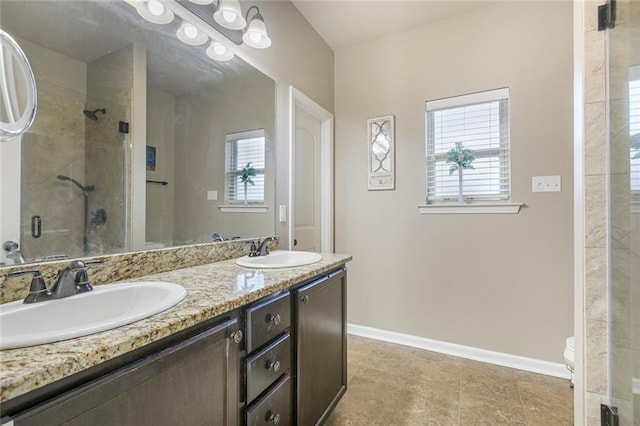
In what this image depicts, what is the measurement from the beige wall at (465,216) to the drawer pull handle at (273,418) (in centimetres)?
172

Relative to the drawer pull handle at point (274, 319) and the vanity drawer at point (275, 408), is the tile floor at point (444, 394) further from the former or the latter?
the drawer pull handle at point (274, 319)

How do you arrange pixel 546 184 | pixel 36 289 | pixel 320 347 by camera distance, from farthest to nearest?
pixel 546 184, pixel 320 347, pixel 36 289

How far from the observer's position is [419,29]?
8.13 feet

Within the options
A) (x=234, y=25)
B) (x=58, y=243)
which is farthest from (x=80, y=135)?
(x=234, y=25)

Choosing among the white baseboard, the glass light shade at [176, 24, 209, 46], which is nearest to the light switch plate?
the white baseboard

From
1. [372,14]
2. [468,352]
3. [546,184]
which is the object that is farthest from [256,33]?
[468,352]

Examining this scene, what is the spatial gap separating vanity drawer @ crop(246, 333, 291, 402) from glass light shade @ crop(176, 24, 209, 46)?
1497mm

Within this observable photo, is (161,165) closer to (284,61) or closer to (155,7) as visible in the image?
(155,7)

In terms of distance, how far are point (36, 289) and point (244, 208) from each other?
3.62ft

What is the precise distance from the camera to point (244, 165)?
5.97 feet

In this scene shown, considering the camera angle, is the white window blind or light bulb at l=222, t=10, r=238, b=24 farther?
light bulb at l=222, t=10, r=238, b=24

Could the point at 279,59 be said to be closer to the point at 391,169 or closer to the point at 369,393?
the point at 391,169

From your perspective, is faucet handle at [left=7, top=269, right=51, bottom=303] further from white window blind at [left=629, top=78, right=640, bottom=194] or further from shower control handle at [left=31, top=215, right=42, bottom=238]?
white window blind at [left=629, top=78, right=640, bottom=194]

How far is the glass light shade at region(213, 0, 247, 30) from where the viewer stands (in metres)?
1.49
